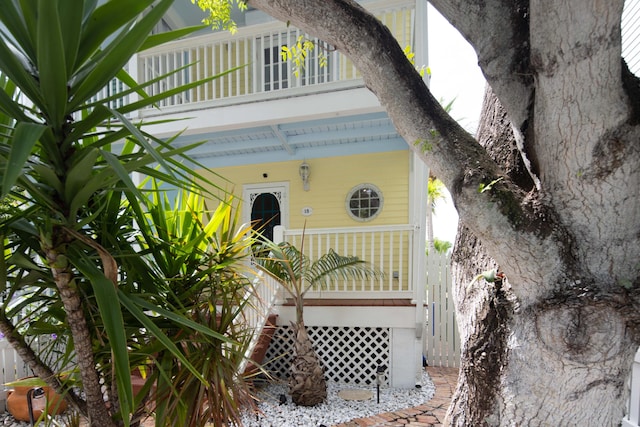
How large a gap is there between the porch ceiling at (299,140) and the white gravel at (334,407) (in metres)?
3.93

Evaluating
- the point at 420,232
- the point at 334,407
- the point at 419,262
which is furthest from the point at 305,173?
the point at 334,407

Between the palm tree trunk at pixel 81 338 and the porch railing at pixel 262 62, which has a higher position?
the porch railing at pixel 262 62

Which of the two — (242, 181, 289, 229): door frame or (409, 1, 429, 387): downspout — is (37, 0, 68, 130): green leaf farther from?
(242, 181, 289, 229): door frame

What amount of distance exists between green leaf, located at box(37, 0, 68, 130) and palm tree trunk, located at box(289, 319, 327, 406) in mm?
3556

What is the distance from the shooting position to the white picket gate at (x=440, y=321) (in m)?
5.42

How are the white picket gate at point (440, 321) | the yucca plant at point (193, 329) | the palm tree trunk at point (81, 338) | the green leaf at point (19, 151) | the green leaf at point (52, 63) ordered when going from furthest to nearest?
the white picket gate at point (440, 321), the yucca plant at point (193, 329), the palm tree trunk at point (81, 338), the green leaf at point (52, 63), the green leaf at point (19, 151)

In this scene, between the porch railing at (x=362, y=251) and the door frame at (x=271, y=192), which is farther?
the door frame at (x=271, y=192)

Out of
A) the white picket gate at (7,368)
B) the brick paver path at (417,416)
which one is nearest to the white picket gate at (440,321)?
the brick paver path at (417,416)

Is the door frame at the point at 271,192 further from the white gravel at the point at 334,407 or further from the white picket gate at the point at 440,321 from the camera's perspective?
the white gravel at the point at 334,407

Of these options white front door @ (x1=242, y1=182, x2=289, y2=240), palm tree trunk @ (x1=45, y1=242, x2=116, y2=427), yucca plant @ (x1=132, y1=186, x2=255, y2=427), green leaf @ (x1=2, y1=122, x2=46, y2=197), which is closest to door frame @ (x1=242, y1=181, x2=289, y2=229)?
white front door @ (x1=242, y1=182, x2=289, y2=240)

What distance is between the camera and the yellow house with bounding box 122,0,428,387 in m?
4.60

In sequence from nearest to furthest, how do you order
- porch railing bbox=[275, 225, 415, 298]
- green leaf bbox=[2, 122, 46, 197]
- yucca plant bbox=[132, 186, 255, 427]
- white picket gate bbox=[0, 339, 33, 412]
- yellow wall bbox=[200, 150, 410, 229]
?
green leaf bbox=[2, 122, 46, 197] → yucca plant bbox=[132, 186, 255, 427] → white picket gate bbox=[0, 339, 33, 412] → porch railing bbox=[275, 225, 415, 298] → yellow wall bbox=[200, 150, 410, 229]

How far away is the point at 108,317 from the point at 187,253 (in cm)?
64

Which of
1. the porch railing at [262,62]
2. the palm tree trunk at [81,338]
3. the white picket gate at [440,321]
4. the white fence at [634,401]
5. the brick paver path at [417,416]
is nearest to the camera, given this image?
the palm tree trunk at [81,338]
